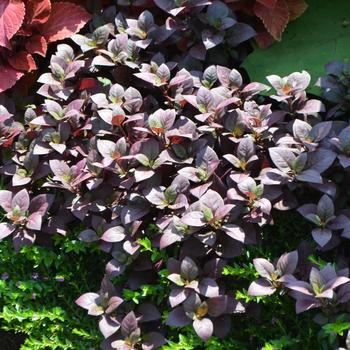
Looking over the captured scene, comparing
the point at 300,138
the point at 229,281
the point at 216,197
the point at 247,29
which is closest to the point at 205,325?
the point at 229,281

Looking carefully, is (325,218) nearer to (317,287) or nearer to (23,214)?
(317,287)

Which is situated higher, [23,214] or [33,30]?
[33,30]

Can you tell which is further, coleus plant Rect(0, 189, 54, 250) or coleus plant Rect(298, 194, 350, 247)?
coleus plant Rect(0, 189, 54, 250)

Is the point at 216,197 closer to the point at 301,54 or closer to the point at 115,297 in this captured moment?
the point at 115,297

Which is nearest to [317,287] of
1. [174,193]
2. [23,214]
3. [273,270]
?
[273,270]

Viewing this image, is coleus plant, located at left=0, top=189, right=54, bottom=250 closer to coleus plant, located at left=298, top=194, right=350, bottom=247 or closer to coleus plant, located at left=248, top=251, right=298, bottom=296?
coleus plant, located at left=248, top=251, right=298, bottom=296

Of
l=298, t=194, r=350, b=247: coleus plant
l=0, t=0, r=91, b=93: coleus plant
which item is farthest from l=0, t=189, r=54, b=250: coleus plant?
l=298, t=194, r=350, b=247: coleus plant

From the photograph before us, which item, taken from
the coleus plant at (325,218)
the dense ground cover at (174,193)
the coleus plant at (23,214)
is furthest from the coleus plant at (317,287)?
the coleus plant at (23,214)

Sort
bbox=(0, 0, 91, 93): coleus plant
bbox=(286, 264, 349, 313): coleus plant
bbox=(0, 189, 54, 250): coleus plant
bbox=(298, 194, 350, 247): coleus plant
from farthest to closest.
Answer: bbox=(0, 0, 91, 93): coleus plant, bbox=(0, 189, 54, 250): coleus plant, bbox=(298, 194, 350, 247): coleus plant, bbox=(286, 264, 349, 313): coleus plant
